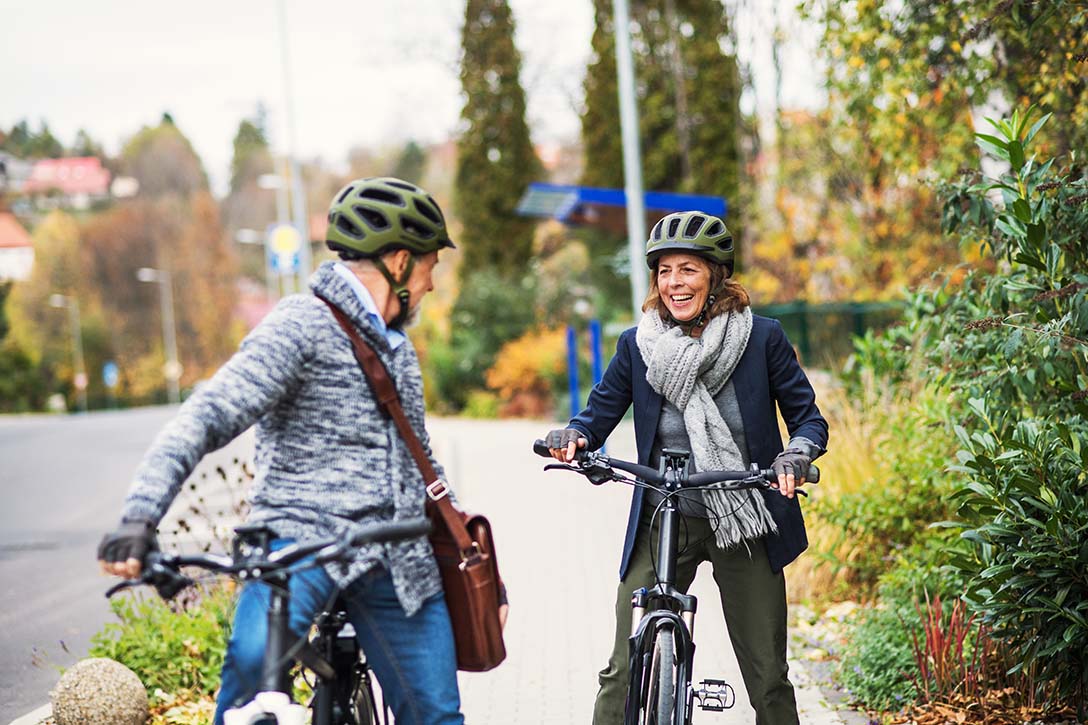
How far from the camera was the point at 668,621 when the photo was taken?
3514mm

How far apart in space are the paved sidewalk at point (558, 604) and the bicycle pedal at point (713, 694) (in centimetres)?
159

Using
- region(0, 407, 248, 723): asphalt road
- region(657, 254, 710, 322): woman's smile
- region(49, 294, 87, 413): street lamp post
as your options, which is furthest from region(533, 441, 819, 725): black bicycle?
region(49, 294, 87, 413): street lamp post

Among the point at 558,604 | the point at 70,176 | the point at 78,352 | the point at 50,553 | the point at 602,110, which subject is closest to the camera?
the point at 558,604

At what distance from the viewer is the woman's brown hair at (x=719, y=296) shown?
388 cm

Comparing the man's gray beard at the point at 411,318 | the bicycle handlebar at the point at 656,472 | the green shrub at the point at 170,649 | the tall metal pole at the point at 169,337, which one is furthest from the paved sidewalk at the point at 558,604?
the tall metal pole at the point at 169,337

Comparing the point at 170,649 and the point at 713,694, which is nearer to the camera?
the point at 713,694

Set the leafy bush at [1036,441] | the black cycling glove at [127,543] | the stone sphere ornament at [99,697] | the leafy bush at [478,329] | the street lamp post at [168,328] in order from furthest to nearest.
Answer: the street lamp post at [168,328] → the leafy bush at [478,329] → the stone sphere ornament at [99,697] → the leafy bush at [1036,441] → the black cycling glove at [127,543]

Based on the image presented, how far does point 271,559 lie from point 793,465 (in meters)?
1.50

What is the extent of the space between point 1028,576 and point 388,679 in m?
2.30

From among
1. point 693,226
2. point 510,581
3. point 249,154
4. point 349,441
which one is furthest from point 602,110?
point 249,154

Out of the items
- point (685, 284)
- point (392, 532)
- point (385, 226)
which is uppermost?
point (385, 226)

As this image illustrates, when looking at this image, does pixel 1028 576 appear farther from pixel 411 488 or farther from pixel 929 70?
pixel 929 70

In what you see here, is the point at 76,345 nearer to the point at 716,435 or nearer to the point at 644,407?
the point at 644,407

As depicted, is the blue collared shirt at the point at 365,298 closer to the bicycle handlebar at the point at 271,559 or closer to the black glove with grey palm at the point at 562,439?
the bicycle handlebar at the point at 271,559
